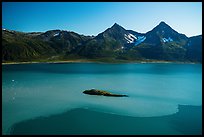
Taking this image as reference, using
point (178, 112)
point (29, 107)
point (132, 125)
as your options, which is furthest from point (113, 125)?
point (29, 107)

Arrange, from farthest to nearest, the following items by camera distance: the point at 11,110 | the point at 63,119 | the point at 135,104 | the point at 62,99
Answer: the point at 62,99 < the point at 135,104 < the point at 11,110 < the point at 63,119

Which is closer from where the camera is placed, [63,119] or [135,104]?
[63,119]

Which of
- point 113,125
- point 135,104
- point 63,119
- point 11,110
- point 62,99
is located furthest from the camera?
point 62,99

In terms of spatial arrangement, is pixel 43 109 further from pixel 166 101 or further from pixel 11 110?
pixel 166 101

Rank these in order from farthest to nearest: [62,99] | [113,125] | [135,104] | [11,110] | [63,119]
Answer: [62,99] → [135,104] → [11,110] → [63,119] → [113,125]

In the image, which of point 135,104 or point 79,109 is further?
point 135,104

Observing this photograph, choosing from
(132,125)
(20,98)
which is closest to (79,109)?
(132,125)

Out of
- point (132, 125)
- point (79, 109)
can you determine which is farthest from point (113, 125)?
point (79, 109)

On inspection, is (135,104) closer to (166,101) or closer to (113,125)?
(166,101)
